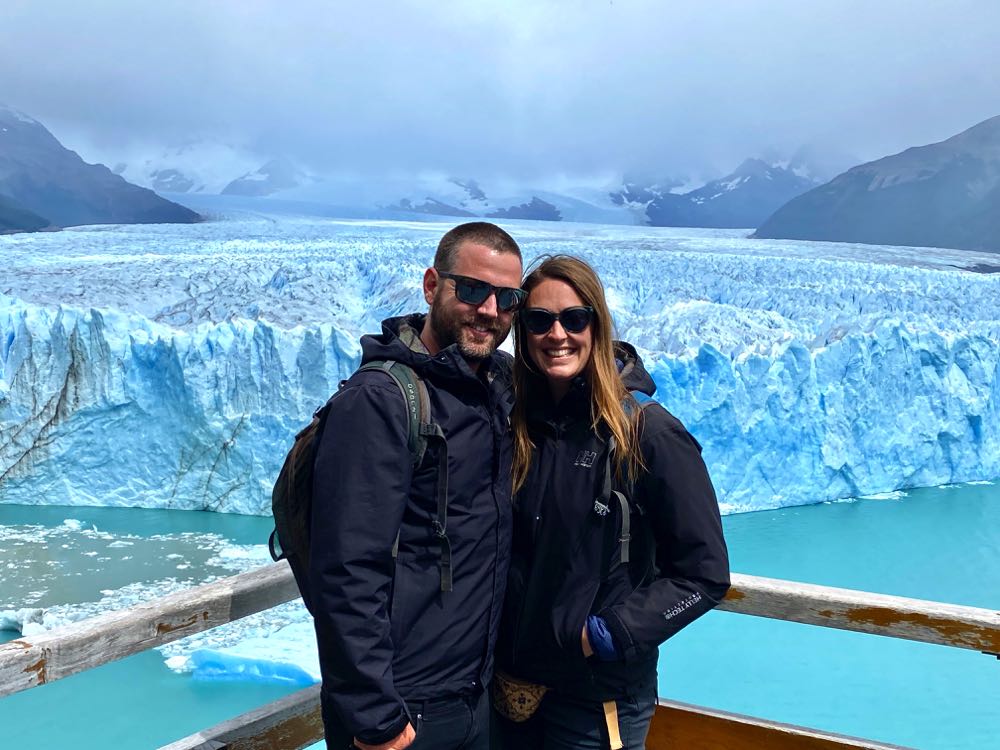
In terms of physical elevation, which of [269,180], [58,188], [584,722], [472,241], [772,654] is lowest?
[772,654]

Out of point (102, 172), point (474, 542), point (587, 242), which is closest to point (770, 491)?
point (587, 242)

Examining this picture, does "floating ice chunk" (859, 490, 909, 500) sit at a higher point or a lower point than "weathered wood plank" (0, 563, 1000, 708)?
lower

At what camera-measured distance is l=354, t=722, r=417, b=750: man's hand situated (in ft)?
2.95

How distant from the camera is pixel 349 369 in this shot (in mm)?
6434

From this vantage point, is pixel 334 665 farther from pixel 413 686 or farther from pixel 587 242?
pixel 587 242

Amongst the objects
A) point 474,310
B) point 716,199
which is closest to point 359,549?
point 474,310

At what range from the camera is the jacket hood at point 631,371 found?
3.43 feet

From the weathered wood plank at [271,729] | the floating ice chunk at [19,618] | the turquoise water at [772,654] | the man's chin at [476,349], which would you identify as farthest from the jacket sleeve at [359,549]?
the floating ice chunk at [19,618]

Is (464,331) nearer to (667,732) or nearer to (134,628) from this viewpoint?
(134,628)

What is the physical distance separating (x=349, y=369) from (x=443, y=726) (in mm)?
5580

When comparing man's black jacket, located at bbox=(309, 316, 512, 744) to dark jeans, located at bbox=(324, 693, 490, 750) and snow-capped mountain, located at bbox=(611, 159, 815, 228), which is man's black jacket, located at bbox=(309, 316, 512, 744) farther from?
snow-capped mountain, located at bbox=(611, 159, 815, 228)

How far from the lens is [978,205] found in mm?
9992

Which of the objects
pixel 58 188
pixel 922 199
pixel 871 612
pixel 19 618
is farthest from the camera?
pixel 922 199

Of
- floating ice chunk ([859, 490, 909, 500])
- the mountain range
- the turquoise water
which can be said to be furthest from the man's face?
the mountain range
